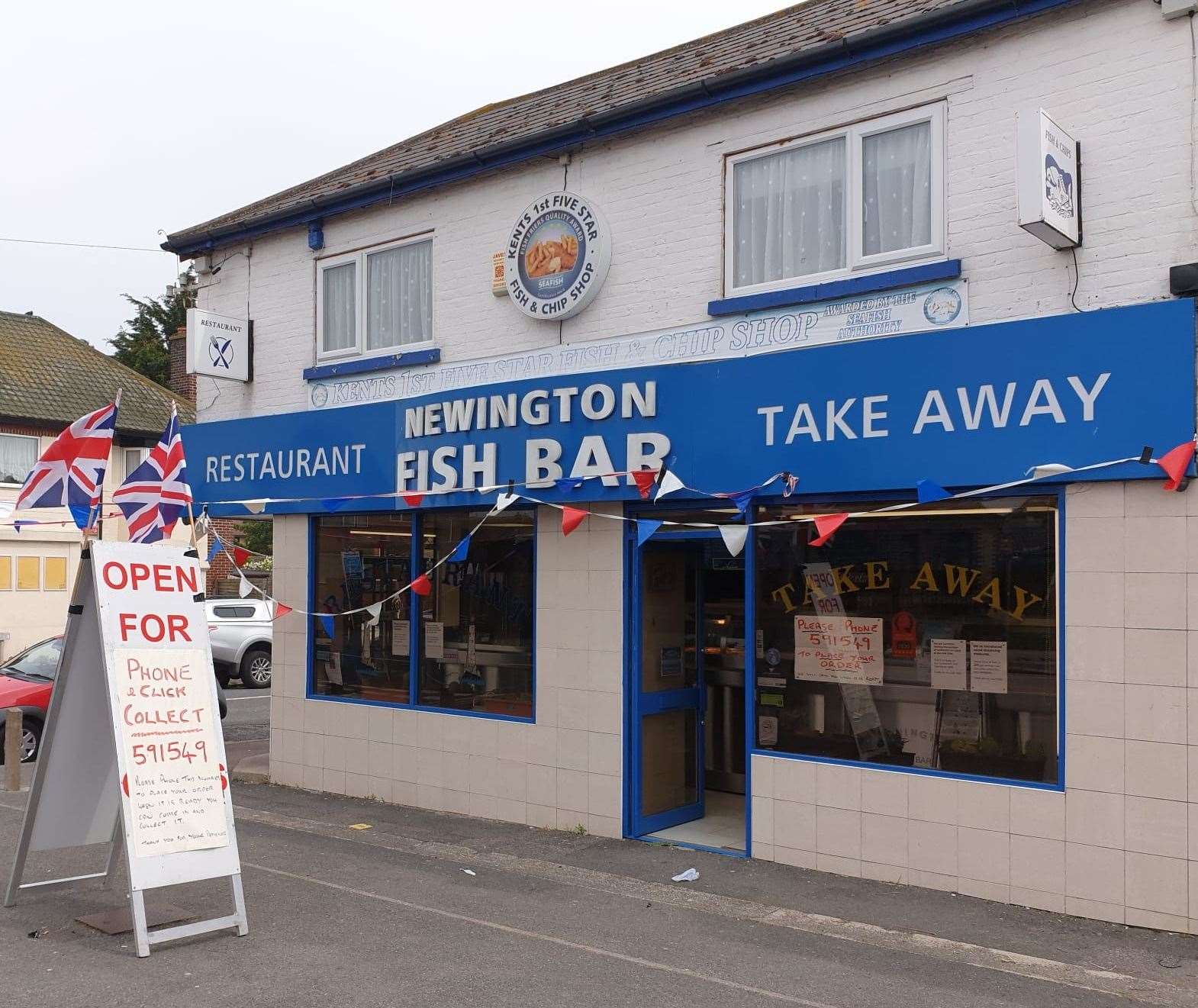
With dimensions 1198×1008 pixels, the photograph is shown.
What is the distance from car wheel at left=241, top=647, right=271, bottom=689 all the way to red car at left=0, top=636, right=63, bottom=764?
854 cm

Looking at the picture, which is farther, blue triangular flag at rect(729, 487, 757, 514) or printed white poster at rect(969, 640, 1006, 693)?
blue triangular flag at rect(729, 487, 757, 514)

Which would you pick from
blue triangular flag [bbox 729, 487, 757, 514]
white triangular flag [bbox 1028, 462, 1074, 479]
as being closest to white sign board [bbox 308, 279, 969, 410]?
blue triangular flag [bbox 729, 487, 757, 514]

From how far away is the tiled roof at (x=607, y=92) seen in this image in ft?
27.8

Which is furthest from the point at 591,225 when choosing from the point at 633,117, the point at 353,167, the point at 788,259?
the point at 353,167

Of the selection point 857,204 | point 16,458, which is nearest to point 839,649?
point 857,204

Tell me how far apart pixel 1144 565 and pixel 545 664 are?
4582mm

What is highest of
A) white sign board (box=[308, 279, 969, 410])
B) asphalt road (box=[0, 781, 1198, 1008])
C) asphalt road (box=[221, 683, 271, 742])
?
white sign board (box=[308, 279, 969, 410])

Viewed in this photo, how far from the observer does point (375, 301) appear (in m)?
11.2

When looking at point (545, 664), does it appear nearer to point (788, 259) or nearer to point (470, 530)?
point (470, 530)

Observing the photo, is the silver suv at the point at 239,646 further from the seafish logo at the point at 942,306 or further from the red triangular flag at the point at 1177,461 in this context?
the red triangular flag at the point at 1177,461

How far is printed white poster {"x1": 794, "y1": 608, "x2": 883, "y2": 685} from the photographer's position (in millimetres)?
8055

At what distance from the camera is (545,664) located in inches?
377

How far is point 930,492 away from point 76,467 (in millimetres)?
5301

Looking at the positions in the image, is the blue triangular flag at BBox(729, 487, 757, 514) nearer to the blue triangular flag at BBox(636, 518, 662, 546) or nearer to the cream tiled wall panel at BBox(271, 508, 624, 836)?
the blue triangular flag at BBox(636, 518, 662, 546)
